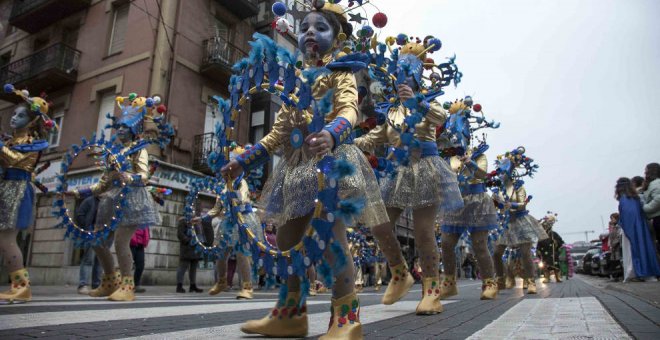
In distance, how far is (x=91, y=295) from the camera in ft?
19.7

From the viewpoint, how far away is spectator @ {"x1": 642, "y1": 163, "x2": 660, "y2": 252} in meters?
7.33

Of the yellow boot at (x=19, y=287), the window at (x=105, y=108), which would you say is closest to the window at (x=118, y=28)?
the window at (x=105, y=108)

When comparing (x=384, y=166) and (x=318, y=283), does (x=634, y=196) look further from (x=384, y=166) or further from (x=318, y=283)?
(x=384, y=166)

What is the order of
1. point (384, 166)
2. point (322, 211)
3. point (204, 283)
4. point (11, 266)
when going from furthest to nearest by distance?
point (204, 283) → point (11, 266) → point (384, 166) → point (322, 211)

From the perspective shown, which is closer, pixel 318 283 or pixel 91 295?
pixel 91 295

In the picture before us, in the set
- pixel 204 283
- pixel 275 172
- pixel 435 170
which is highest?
pixel 435 170

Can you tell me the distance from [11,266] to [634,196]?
9591mm

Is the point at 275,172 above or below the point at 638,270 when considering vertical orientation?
above

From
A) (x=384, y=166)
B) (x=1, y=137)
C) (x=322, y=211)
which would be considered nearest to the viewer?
(x=322, y=211)

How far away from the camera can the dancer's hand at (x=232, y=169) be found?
2643 mm

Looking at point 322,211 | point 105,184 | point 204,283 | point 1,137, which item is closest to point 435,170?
point 322,211

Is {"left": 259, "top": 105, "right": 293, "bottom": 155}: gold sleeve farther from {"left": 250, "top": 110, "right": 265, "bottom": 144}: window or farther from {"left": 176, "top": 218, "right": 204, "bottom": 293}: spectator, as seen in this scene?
{"left": 250, "top": 110, "right": 265, "bottom": 144}: window

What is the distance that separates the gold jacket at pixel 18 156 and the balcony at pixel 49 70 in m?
11.7

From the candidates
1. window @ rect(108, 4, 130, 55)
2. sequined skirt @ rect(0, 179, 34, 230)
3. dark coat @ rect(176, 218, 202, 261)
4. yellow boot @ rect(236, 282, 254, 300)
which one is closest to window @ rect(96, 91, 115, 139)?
window @ rect(108, 4, 130, 55)
